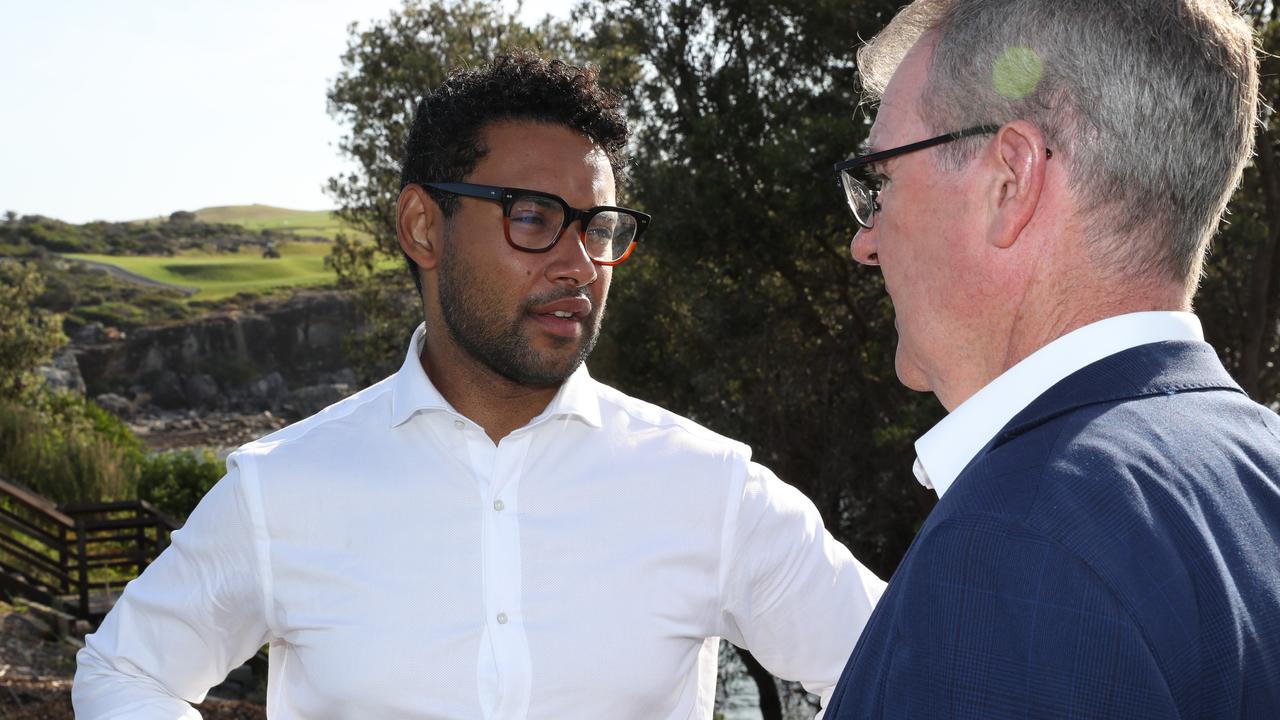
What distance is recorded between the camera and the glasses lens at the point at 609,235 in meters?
2.49

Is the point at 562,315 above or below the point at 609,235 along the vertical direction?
below

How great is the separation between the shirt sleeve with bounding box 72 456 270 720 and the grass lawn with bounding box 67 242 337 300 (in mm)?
67158

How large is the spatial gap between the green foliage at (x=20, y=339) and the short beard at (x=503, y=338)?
24.2 meters

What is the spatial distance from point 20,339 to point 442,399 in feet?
85.2

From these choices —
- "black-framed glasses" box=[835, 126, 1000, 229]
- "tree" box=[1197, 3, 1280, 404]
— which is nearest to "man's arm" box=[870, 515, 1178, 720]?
"black-framed glasses" box=[835, 126, 1000, 229]

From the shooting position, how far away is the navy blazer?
0.93m

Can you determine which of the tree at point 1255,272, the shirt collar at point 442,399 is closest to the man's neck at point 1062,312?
the shirt collar at point 442,399

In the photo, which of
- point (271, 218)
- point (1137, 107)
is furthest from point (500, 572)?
point (271, 218)

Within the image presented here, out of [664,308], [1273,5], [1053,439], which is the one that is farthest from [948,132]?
[664,308]

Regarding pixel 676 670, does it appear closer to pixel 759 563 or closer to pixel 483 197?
pixel 759 563

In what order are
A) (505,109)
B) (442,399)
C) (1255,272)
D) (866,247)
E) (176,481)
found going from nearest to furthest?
(866,247) < (442,399) < (505,109) < (1255,272) < (176,481)

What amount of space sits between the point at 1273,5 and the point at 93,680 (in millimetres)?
8648

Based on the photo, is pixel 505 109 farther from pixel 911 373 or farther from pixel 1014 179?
pixel 1014 179

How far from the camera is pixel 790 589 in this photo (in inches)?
89.3
